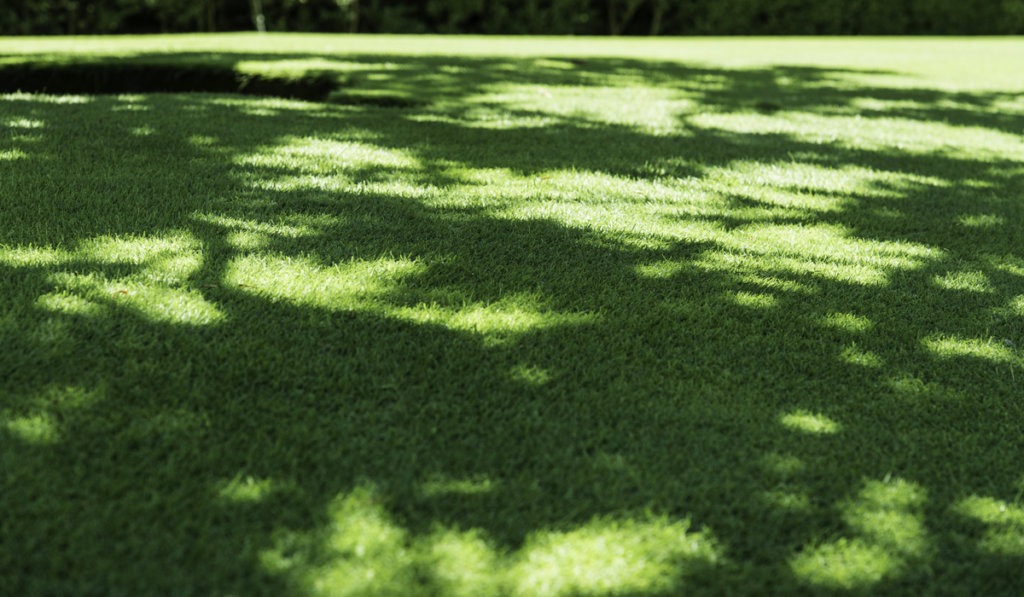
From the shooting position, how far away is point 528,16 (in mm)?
18344

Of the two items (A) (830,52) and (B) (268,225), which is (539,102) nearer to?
(B) (268,225)

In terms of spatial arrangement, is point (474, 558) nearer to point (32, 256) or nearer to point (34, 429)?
point (34, 429)

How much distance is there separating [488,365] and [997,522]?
1.63 m

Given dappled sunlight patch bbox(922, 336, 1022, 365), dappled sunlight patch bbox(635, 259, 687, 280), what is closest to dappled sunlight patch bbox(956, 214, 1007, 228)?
dappled sunlight patch bbox(922, 336, 1022, 365)

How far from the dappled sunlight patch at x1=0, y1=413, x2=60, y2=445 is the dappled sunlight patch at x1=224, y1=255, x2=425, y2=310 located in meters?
0.99

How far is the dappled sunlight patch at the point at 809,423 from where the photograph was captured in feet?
9.87

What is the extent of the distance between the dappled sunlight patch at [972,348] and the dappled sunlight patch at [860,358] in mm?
262

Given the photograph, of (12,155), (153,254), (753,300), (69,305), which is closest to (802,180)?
(753,300)

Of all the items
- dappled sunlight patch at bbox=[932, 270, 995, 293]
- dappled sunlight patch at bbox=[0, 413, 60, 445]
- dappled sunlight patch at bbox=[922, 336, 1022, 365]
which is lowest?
dappled sunlight patch at bbox=[922, 336, 1022, 365]

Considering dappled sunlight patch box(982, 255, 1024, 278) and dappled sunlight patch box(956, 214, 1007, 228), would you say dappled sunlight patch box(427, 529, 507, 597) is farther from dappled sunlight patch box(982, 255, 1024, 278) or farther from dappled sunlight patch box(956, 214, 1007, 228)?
dappled sunlight patch box(956, 214, 1007, 228)

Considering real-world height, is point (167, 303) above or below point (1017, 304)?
above

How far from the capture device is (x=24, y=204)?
13.8 ft

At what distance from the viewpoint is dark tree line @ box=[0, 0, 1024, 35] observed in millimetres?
16016

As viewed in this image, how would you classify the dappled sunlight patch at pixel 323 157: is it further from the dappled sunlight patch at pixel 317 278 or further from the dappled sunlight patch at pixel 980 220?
the dappled sunlight patch at pixel 980 220
